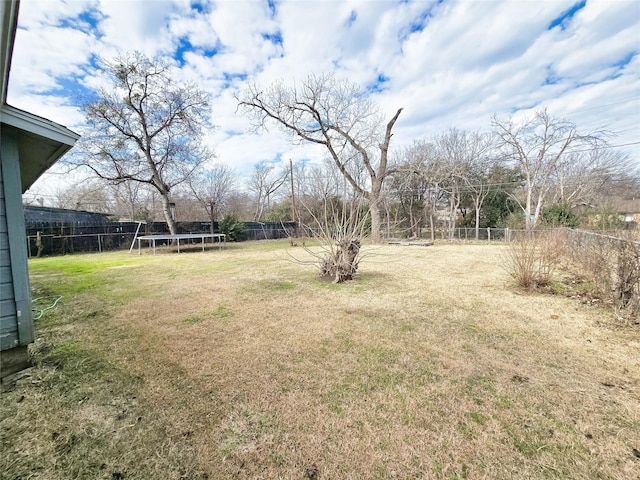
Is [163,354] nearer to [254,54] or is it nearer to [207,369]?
[207,369]

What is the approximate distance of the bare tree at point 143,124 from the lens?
12.1 meters

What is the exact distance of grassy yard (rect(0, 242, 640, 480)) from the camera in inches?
55.9

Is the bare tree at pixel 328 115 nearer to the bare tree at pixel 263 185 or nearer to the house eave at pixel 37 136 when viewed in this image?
the house eave at pixel 37 136

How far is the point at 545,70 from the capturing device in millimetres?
12680

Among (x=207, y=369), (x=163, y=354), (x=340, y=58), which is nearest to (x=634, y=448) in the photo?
(x=207, y=369)

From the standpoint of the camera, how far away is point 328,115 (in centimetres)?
1472

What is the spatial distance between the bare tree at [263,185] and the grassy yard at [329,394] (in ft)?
84.3

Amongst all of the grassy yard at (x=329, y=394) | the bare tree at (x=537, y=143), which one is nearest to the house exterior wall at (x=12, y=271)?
the grassy yard at (x=329, y=394)

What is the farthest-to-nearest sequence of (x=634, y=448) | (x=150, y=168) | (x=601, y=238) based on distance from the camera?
(x=150, y=168), (x=601, y=238), (x=634, y=448)

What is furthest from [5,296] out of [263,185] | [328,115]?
[263,185]

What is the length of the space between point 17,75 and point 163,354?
8.60 feet

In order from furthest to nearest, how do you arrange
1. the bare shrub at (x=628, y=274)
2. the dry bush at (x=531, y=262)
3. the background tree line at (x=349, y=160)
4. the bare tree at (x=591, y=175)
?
the bare tree at (x=591, y=175) < the background tree line at (x=349, y=160) < the dry bush at (x=531, y=262) < the bare shrub at (x=628, y=274)

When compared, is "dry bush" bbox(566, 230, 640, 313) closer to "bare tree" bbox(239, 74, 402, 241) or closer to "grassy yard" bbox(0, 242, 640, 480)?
"grassy yard" bbox(0, 242, 640, 480)

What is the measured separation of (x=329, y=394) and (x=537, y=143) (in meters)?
23.0
